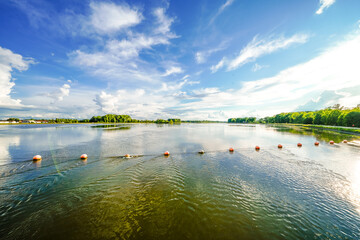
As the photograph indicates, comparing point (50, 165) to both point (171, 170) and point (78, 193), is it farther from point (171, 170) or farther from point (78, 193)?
point (171, 170)

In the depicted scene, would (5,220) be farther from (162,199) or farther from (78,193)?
(162,199)

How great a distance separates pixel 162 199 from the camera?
866cm

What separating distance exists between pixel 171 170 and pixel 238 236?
835cm

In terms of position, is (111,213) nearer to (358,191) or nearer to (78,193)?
(78,193)

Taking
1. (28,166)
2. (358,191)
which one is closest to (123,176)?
(28,166)

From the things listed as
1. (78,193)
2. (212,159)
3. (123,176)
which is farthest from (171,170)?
(78,193)

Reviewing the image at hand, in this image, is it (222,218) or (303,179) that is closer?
(222,218)

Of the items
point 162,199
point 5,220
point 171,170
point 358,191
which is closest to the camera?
point 5,220

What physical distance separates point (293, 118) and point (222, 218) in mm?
180581

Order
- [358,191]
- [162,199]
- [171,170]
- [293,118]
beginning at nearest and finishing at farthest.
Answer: [162,199], [358,191], [171,170], [293,118]

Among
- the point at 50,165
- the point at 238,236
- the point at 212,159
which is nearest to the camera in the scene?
the point at 238,236

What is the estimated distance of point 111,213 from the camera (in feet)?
23.7

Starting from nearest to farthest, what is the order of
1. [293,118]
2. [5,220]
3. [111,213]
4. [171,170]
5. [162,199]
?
1. [5,220]
2. [111,213]
3. [162,199]
4. [171,170]
5. [293,118]

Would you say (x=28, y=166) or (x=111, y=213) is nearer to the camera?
(x=111, y=213)
